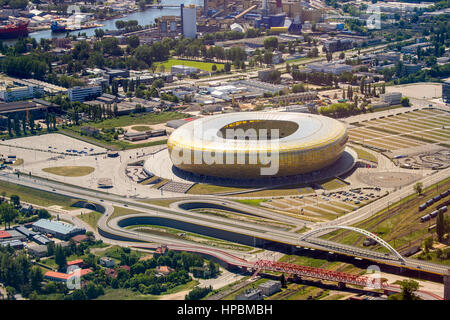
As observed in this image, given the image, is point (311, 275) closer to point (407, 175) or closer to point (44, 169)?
point (407, 175)

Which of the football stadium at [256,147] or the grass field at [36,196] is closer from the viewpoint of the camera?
the grass field at [36,196]

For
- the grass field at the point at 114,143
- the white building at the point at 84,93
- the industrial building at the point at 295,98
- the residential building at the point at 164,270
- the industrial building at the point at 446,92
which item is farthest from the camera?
the white building at the point at 84,93

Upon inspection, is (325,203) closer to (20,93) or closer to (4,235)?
(4,235)

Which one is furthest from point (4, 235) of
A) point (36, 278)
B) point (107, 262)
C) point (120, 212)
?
point (107, 262)

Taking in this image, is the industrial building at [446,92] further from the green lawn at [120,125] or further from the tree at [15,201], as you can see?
the tree at [15,201]

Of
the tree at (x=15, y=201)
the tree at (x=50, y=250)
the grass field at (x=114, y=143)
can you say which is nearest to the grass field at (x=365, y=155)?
the grass field at (x=114, y=143)

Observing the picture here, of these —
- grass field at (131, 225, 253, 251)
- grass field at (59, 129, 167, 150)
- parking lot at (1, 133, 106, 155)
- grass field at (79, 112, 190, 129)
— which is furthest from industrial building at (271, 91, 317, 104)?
grass field at (131, 225, 253, 251)

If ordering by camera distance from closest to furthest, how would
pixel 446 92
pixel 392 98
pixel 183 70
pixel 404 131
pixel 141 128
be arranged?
1. pixel 404 131
2. pixel 141 128
3. pixel 392 98
4. pixel 446 92
5. pixel 183 70
